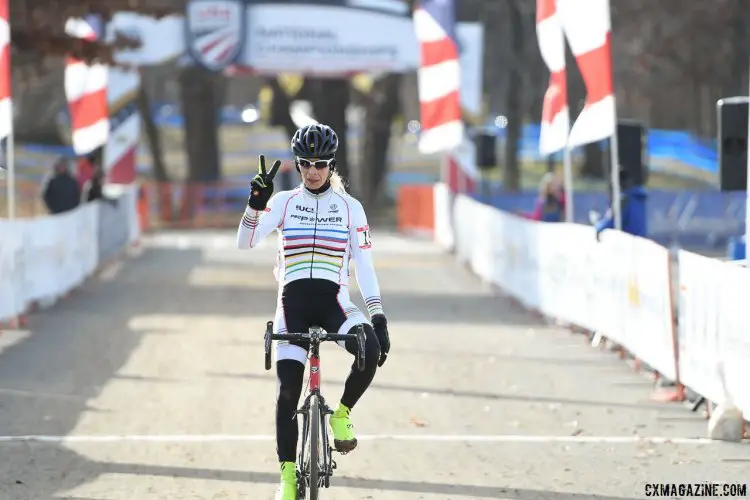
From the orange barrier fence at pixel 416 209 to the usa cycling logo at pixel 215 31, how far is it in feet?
18.2

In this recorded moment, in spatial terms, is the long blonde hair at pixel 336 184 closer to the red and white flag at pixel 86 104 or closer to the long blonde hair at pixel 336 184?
the long blonde hair at pixel 336 184

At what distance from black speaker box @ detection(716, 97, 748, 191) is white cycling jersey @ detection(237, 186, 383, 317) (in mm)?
6235

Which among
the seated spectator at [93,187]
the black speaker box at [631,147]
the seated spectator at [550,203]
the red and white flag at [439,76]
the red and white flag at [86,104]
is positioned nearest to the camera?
the black speaker box at [631,147]

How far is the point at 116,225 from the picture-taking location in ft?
103

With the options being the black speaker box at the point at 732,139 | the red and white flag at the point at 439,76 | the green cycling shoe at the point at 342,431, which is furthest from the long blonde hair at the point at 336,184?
the red and white flag at the point at 439,76

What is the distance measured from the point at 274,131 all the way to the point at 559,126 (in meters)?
73.1

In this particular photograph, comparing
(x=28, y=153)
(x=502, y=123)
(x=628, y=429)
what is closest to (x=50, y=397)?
(x=628, y=429)

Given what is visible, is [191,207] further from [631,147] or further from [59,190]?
[631,147]

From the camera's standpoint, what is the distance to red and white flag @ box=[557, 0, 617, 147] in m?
16.7

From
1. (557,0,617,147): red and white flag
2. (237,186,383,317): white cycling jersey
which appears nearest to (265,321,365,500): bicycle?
(237,186,383,317): white cycling jersey

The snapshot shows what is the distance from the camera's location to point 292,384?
8320 mm

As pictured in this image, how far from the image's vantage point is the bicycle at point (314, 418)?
7.96 metres

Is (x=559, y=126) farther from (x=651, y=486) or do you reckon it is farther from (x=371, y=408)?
(x=651, y=486)

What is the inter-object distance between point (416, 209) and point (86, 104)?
16575 mm
